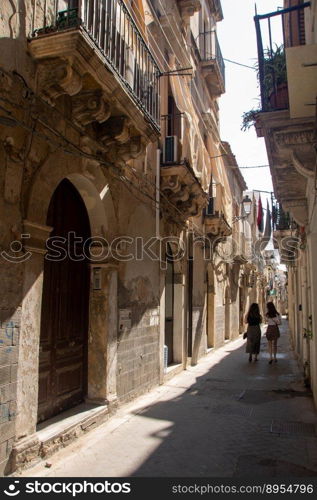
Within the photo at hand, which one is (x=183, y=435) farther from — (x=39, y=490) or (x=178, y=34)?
(x=178, y=34)

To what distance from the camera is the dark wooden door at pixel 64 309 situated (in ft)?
16.7

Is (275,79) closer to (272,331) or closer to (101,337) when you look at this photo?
(101,337)

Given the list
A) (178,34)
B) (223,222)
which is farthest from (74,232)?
(223,222)

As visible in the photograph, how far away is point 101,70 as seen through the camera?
4402mm

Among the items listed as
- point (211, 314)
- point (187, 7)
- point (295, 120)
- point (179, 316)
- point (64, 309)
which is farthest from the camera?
point (211, 314)

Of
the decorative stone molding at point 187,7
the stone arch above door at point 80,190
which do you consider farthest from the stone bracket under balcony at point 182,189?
the decorative stone molding at point 187,7

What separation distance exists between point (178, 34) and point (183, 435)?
8741mm

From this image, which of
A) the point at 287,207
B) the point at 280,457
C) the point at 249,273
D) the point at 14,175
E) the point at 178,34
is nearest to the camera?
the point at 14,175

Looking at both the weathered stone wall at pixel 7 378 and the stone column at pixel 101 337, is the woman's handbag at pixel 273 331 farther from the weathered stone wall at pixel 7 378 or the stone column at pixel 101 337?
the weathered stone wall at pixel 7 378

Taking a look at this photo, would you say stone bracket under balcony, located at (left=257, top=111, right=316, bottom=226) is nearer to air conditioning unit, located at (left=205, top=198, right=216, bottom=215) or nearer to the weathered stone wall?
the weathered stone wall

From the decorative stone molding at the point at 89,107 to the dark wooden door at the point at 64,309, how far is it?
944 mm

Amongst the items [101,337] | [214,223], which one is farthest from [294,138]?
[214,223]

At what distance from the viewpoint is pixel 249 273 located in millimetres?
26594

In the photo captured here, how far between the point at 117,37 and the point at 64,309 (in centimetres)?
348
